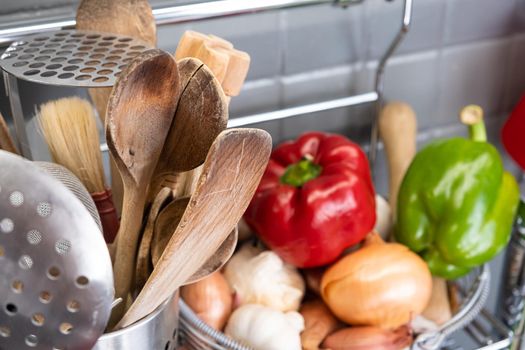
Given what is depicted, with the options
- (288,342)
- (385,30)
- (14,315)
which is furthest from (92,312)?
(385,30)

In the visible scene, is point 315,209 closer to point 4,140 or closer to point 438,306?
point 438,306

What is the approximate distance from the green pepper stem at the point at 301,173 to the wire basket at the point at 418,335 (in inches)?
6.4

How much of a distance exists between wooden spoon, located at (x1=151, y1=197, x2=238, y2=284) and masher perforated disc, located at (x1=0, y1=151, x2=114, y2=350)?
3.8 inches

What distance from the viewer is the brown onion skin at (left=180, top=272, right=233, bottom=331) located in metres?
0.60

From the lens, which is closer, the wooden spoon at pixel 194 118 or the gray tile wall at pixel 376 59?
the wooden spoon at pixel 194 118

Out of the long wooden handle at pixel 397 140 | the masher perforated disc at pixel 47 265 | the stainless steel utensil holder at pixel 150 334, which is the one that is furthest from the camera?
the long wooden handle at pixel 397 140

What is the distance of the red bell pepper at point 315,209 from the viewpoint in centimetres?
64

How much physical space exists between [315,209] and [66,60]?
0.27 meters

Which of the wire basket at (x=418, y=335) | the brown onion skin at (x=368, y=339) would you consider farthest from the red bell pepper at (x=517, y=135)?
the brown onion skin at (x=368, y=339)

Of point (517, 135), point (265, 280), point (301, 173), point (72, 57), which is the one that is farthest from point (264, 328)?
point (517, 135)

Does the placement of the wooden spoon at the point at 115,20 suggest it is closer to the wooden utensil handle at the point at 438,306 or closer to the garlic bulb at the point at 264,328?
the garlic bulb at the point at 264,328

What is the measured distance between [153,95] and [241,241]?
0.31 m

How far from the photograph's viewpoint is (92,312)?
0.35 meters

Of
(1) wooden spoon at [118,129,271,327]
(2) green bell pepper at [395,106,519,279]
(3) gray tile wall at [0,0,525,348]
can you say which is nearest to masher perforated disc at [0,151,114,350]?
(1) wooden spoon at [118,129,271,327]
